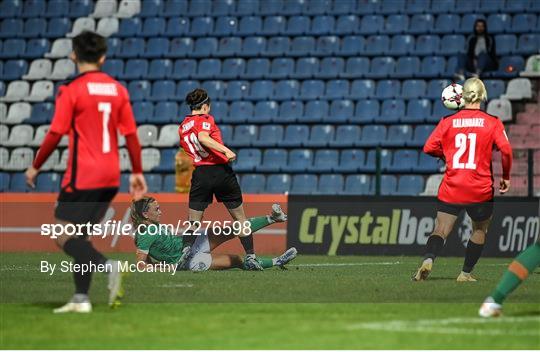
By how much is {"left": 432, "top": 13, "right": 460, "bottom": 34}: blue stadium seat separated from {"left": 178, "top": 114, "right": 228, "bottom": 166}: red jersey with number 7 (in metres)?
11.9

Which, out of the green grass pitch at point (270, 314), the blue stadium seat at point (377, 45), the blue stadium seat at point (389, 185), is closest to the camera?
the green grass pitch at point (270, 314)

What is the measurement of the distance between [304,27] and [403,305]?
1695cm

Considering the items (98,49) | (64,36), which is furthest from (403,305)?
(64,36)

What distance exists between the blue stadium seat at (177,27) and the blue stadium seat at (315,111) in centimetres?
446

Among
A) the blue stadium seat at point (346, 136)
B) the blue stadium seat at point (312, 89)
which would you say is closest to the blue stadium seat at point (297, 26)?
the blue stadium seat at point (312, 89)

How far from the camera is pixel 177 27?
2702 cm

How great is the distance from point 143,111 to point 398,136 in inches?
231

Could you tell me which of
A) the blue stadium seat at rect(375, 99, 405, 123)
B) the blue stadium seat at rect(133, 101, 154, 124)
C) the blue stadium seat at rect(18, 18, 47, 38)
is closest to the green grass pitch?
the blue stadium seat at rect(375, 99, 405, 123)

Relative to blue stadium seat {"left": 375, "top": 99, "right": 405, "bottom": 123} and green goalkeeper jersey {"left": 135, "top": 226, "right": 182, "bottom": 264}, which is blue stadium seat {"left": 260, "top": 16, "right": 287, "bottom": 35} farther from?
green goalkeeper jersey {"left": 135, "top": 226, "right": 182, "bottom": 264}

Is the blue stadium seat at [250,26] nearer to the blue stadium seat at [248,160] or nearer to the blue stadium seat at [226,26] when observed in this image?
the blue stadium seat at [226,26]

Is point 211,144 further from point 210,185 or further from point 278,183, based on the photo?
point 278,183

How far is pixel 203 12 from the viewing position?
27.0m

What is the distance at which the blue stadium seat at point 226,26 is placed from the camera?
26.4 meters

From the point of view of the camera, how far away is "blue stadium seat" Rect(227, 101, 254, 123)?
79.3 feet
